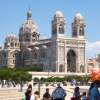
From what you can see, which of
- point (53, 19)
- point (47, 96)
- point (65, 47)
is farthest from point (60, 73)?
point (47, 96)

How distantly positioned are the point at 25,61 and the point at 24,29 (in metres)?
8.52

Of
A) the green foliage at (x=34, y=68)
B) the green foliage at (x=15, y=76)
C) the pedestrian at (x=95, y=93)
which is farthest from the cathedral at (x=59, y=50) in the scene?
the pedestrian at (x=95, y=93)

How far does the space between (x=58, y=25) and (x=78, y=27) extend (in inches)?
197

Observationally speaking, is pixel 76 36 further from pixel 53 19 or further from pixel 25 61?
pixel 25 61

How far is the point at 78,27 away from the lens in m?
102

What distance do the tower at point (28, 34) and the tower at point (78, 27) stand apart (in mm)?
14033

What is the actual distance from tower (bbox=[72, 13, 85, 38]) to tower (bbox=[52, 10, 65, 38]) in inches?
132

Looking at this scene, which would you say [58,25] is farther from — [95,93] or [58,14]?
[95,93]

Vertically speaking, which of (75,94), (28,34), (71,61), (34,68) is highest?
(28,34)

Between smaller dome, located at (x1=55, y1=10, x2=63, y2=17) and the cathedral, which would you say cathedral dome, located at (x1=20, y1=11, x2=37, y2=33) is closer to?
the cathedral

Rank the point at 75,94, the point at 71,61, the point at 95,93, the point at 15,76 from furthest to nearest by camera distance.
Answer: the point at 71,61, the point at 15,76, the point at 75,94, the point at 95,93

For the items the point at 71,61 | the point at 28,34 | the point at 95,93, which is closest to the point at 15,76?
the point at 71,61

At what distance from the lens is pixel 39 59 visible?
105 m

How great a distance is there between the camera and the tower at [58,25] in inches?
3902
